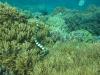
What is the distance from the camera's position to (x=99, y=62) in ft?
32.1

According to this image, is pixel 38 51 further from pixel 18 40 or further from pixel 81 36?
pixel 81 36

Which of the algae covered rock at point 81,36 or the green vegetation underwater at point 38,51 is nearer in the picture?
the green vegetation underwater at point 38,51

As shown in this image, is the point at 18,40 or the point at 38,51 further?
the point at 18,40

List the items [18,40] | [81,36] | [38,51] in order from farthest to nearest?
[81,36] < [18,40] < [38,51]

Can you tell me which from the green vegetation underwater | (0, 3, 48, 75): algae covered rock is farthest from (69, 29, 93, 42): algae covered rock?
(0, 3, 48, 75): algae covered rock

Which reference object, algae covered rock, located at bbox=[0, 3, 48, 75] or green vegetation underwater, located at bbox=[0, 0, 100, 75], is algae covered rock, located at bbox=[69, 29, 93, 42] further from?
algae covered rock, located at bbox=[0, 3, 48, 75]

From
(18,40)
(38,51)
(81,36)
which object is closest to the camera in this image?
(38,51)

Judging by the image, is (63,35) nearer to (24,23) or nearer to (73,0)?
(24,23)

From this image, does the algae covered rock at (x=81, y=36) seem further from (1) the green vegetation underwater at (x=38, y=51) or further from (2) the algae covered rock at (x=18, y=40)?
(2) the algae covered rock at (x=18, y=40)

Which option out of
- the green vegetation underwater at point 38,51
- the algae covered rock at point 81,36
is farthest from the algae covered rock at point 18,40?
the algae covered rock at point 81,36

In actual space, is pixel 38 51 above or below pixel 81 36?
below

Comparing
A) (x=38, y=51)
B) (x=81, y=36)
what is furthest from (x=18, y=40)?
(x=81, y=36)

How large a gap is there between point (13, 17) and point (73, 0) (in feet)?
186

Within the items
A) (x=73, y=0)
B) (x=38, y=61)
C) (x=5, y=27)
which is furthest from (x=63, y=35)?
(x=73, y=0)
